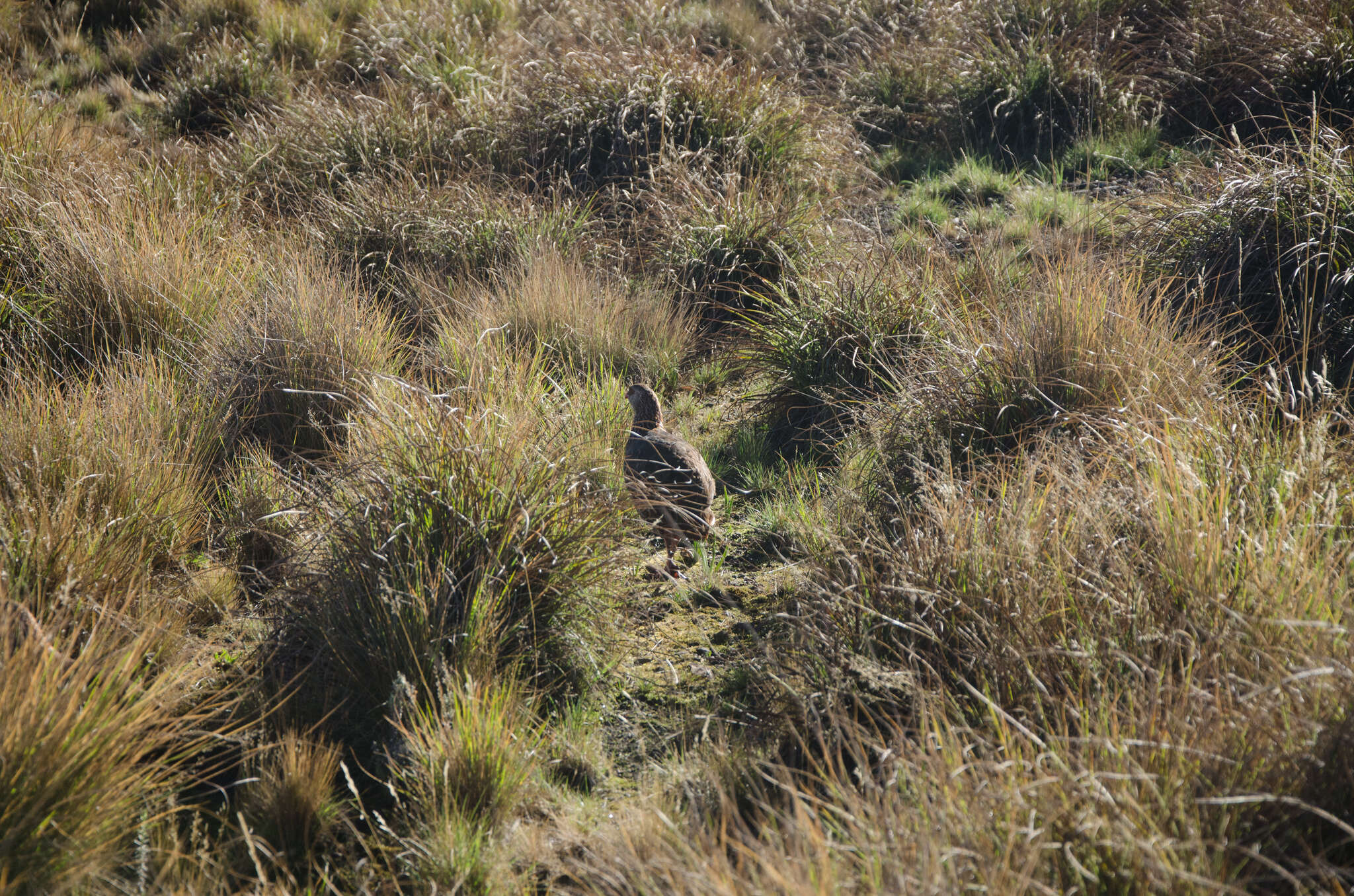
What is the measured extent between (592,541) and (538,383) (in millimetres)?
962

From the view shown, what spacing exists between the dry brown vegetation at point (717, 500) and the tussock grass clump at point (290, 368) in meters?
0.03

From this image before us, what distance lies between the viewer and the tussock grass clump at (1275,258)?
169 inches

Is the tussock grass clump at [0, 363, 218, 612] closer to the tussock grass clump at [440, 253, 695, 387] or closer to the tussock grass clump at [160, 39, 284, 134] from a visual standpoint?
the tussock grass clump at [440, 253, 695, 387]

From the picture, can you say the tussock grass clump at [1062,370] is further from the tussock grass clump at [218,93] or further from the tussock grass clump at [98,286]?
the tussock grass clump at [218,93]

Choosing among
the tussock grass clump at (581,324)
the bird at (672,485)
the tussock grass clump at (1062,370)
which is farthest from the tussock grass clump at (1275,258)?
the tussock grass clump at (581,324)

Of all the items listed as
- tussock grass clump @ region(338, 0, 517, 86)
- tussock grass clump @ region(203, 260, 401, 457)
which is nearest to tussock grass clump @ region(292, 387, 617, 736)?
tussock grass clump @ region(203, 260, 401, 457)

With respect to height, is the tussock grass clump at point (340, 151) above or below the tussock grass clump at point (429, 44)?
below

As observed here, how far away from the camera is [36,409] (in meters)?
3.90

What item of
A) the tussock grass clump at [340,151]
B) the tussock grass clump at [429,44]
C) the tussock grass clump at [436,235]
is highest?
the tussock grass clump at [429,44]

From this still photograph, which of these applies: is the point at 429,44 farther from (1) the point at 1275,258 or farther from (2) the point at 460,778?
(2) the point at 460,778

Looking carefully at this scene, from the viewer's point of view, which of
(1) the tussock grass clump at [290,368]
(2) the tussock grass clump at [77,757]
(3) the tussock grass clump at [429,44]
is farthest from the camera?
(3) the tussock grass clump at [429,44]

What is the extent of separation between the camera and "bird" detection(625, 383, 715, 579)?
397 cm

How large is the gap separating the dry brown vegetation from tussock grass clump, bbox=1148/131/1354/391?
0.03 m

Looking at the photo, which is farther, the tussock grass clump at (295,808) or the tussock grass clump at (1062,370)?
the tussock grass clump at (1062,370)
